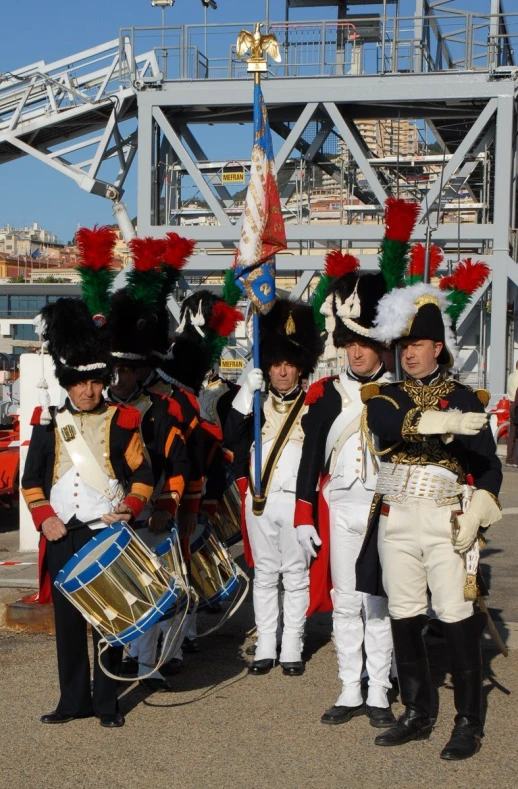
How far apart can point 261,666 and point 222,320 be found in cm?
244

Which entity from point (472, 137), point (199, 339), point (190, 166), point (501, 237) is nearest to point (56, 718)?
point (199, 339)

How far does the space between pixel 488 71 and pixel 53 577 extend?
725 inches

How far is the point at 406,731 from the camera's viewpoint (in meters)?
4.67

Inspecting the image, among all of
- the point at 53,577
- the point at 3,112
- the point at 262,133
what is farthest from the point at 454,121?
the point at 53,577

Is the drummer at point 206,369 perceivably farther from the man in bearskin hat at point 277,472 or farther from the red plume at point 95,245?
the red plume at point 95,245

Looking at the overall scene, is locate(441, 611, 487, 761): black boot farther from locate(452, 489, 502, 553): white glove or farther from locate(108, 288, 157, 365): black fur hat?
locate(108, 288, 157, 365): black fur hat

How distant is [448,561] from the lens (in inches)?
179

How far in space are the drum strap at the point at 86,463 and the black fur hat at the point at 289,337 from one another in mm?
1434

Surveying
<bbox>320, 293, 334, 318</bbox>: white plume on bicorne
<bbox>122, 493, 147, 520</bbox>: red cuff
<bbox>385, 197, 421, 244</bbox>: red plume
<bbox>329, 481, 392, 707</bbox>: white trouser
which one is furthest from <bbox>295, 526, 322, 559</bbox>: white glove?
<bbox>385, 197, 421, 244</bbox>: red plume

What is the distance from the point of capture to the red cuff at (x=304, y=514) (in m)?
5.41

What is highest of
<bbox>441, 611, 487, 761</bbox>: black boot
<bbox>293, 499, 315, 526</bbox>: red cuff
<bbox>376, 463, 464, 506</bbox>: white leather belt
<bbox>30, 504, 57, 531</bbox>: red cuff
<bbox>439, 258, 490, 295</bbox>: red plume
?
<bbox>439, 258, 490, 295</bbox>: red plume

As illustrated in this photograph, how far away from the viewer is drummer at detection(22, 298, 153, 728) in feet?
16.3

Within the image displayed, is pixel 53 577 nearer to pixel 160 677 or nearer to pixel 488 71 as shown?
pixel 160 677

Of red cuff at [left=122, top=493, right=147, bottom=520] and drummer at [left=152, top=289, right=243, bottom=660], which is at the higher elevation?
drummer at [left=152, top=289, right=243, bottom=660]
